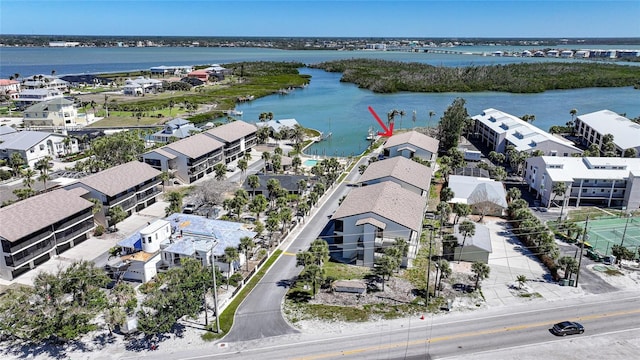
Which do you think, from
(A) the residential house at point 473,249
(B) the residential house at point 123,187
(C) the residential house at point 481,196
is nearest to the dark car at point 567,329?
(A) the residential house at point 473,249

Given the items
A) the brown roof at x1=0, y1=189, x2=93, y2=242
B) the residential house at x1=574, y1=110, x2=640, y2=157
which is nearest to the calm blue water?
the residential house at x1=574, y1=110, x2=640, y2=157

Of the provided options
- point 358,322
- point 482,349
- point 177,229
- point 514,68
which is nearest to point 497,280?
point 482,349

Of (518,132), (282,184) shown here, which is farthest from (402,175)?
(518,132)

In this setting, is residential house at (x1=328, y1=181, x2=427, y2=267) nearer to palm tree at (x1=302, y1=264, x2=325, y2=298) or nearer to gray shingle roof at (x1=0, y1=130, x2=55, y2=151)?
palm tree at (x1=302, y1=264, x2=325, y2=298)

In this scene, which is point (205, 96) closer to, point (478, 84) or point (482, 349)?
point (478, 84)

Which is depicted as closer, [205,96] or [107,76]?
[205,96]

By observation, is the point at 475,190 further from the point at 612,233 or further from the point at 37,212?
the point at 37,212

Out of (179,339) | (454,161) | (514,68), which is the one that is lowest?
(179,339)

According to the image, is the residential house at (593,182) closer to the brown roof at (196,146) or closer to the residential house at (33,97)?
the brown roof at (196,146)
